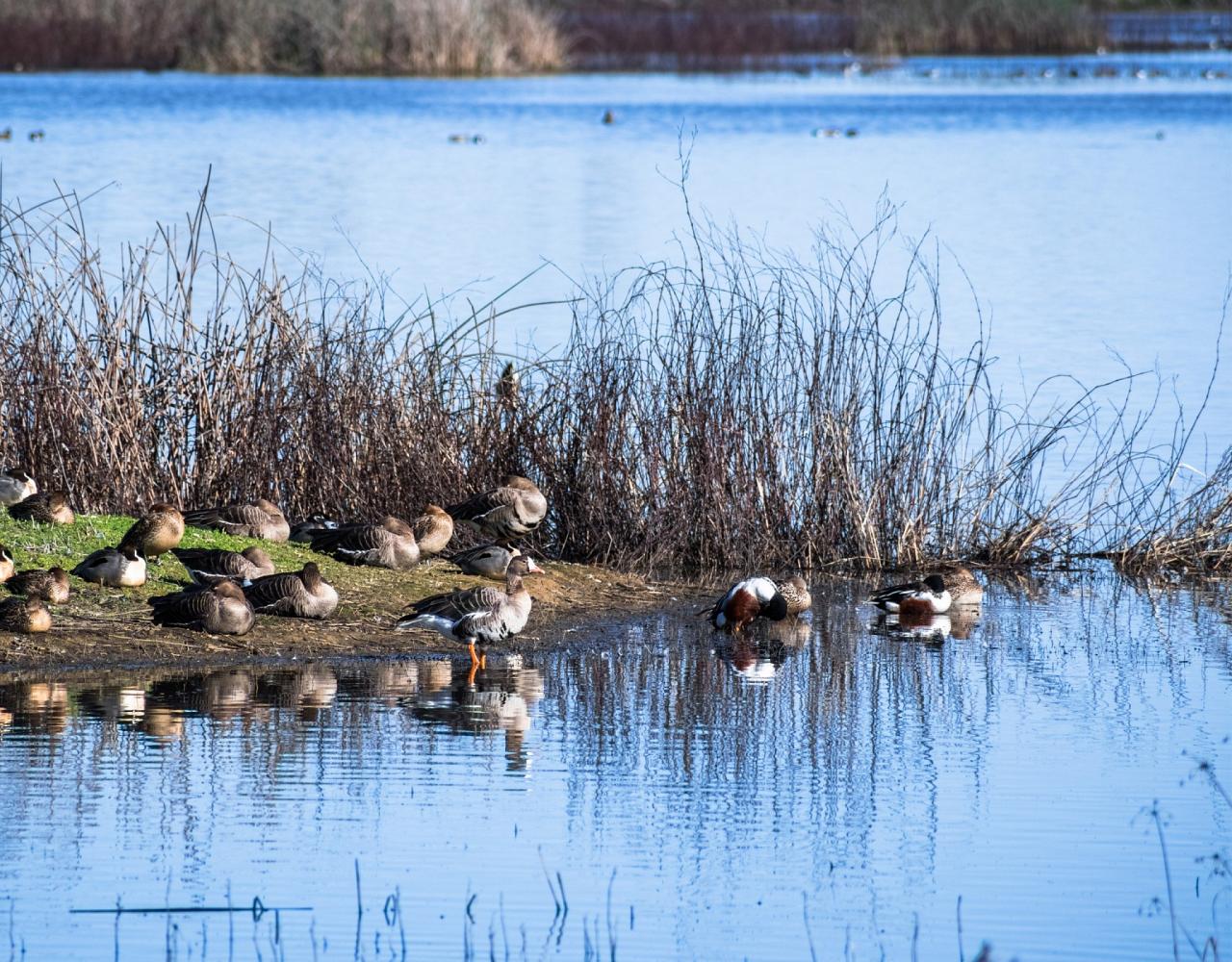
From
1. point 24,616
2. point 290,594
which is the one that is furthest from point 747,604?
point 24,616

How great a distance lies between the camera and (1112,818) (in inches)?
313

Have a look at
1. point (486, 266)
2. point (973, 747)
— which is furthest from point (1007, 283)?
point (973, 747)

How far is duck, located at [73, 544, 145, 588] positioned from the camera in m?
10.7

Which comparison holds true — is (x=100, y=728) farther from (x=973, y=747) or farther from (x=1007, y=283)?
(x=1007, y=283)

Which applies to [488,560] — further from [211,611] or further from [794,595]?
[211,611]

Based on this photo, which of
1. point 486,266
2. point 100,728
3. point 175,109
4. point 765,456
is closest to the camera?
point 100,728

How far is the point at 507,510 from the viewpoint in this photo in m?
12.4

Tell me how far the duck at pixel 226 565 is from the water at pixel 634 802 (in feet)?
3.20

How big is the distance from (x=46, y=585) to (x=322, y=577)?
4.89 ft

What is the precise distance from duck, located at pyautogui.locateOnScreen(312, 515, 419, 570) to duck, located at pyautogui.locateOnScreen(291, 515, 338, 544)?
38cm

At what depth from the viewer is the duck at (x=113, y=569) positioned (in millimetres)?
10680

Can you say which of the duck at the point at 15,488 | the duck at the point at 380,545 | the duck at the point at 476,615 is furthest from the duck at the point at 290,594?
the duck at the point at 15,488

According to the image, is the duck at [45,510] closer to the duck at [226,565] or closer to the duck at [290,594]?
the duck at [226,565]

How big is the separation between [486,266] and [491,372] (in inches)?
437
